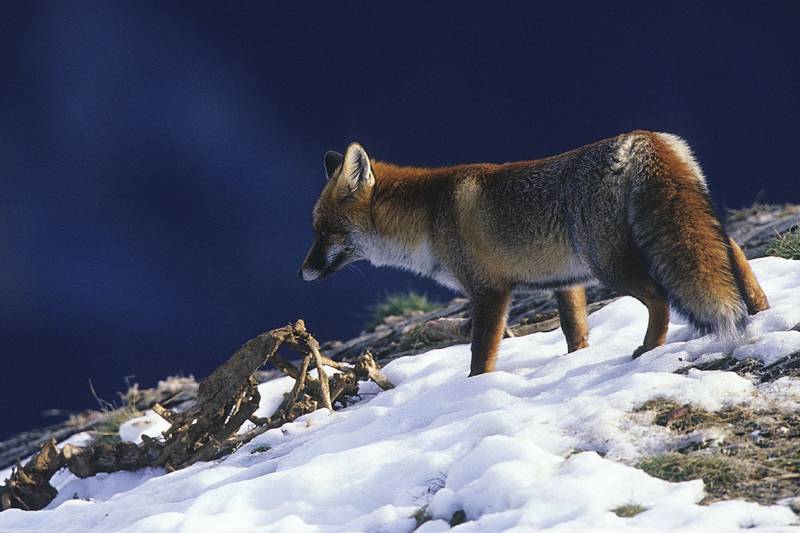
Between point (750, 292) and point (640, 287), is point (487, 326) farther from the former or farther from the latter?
point (750, 292)

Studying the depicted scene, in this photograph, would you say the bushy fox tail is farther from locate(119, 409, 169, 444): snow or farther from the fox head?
locate(119, 409, 169, 444): snow

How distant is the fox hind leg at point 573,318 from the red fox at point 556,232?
0.01 m

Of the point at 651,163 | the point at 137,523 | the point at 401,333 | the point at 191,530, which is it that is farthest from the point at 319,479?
the point at 401,333

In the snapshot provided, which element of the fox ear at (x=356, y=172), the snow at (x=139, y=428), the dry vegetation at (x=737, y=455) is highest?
the fox ear at (x=356, y=172)

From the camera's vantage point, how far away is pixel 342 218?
25.8ft

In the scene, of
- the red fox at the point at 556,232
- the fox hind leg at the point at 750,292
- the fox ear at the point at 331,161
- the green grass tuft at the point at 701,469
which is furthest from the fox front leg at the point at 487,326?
the green grass tuft at the point at 701,469

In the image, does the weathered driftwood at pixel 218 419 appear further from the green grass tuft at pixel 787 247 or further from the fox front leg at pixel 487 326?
the green grass tuft at pixel 787 247

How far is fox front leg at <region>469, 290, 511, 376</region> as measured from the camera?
6.74 m

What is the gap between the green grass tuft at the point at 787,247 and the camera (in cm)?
807

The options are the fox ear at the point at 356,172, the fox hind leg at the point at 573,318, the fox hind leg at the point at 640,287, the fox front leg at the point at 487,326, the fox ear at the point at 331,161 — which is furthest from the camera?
the fox ear at the point at 331,161

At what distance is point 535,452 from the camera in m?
4.50

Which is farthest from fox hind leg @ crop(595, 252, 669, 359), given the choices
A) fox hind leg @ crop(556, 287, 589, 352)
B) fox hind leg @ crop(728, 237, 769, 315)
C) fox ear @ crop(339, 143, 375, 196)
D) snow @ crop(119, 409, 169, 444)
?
snow @ crop(119, 409, 169, 444)

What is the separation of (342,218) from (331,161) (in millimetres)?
844

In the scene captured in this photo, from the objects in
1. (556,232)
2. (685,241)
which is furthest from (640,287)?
(556,232)
